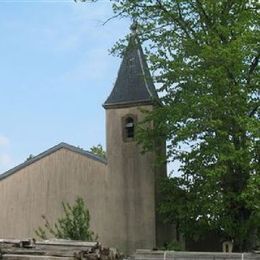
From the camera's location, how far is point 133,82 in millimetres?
35219

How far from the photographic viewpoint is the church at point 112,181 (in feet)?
109

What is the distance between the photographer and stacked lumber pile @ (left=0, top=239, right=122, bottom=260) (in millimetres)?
13922

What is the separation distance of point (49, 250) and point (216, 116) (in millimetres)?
16512

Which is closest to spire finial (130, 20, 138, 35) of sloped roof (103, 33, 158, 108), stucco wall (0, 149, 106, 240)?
sloped roof (103, 33, 158, 108)

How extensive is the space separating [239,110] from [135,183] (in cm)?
673

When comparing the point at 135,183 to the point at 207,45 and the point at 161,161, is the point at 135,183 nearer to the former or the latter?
the point at 161,161

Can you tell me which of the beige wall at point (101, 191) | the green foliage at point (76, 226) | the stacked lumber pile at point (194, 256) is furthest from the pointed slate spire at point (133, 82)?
the stacked lumber pile at point (194, 256)

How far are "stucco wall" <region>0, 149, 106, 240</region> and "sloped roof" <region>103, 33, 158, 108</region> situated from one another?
337 centimetres

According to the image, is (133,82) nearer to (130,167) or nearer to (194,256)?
(130,167)

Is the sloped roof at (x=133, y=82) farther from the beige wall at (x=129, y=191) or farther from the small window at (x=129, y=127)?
the small window at (x=129, y=127)

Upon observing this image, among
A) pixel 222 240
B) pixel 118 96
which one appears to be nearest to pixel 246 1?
pixel 118 96

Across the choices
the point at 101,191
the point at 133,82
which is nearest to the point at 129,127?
the point at 133,82

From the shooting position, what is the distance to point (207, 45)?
98.8ft

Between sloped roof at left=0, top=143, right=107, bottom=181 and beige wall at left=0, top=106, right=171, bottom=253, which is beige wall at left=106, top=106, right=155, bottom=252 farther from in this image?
sloped roof at left=0, top=143, right=107, bottom=181
